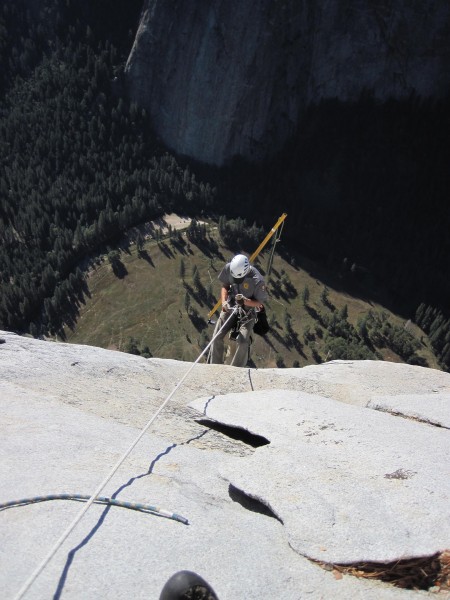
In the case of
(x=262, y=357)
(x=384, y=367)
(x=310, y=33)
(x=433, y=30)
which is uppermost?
(x=433, y=30)

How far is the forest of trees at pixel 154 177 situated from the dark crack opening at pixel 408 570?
64.4m

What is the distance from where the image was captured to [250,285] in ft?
46.1

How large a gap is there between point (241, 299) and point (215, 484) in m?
7.64

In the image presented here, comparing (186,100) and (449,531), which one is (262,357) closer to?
(449,531)

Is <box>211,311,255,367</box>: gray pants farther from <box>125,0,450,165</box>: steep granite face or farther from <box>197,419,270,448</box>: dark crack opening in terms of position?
<box>125,0,450,165</box>: steep granite face

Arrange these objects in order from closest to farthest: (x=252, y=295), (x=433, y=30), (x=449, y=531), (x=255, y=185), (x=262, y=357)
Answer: (x=449, y=531), (x=252, y=295), (x=262, y=357), (x=433, y=30), (x=255, y=185)

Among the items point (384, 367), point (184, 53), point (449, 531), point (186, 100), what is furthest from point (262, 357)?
point (184, 53)

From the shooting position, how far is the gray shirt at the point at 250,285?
14.0 metres

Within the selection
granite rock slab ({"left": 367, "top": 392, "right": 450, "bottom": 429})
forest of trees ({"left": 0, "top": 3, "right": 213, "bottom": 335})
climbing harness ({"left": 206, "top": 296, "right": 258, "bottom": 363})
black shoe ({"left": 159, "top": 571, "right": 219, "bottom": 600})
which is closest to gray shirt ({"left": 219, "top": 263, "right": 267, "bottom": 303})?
climbing harness ({"left": 206, "top": 296, "right": 258, "bottom": 363})

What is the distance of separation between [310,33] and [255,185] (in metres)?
32.1

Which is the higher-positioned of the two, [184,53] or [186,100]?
[184,53]

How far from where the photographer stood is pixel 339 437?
27.1 ft

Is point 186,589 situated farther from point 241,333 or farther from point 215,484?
point 241,333

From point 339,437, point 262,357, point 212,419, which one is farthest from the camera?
point 262,357
